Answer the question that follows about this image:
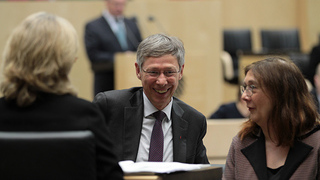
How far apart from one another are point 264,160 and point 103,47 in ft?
13.4

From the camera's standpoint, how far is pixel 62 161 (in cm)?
164

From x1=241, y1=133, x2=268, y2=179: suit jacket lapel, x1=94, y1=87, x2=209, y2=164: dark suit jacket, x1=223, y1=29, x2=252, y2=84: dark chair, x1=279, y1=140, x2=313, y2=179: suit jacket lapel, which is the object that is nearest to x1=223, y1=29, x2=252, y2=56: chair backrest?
x1=223, y1=29, x2=252, y2=84: dark chair

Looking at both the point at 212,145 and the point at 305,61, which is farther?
the point at 305,61

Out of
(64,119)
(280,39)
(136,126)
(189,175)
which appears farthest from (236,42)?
(64,119)

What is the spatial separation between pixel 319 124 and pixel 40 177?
1.40m

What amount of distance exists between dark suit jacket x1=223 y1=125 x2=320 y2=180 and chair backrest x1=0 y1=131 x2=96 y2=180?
1032mm

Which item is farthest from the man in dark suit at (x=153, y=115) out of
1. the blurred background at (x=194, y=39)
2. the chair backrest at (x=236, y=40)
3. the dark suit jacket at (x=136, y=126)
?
the chair backrest at (x=236, y=40)

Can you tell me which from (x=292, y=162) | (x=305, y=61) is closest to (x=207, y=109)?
(x=305, y=61)

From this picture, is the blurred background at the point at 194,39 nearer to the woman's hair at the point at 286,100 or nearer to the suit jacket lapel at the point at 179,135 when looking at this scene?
the suit jacket lapel at the point at 179,135

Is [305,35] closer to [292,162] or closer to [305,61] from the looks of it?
[305,61]

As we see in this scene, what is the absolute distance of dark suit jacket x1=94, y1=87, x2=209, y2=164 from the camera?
2.49 meters

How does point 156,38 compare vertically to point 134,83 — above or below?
above

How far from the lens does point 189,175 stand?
191 centimetres

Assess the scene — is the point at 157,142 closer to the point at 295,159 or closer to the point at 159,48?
the point at 159,48
